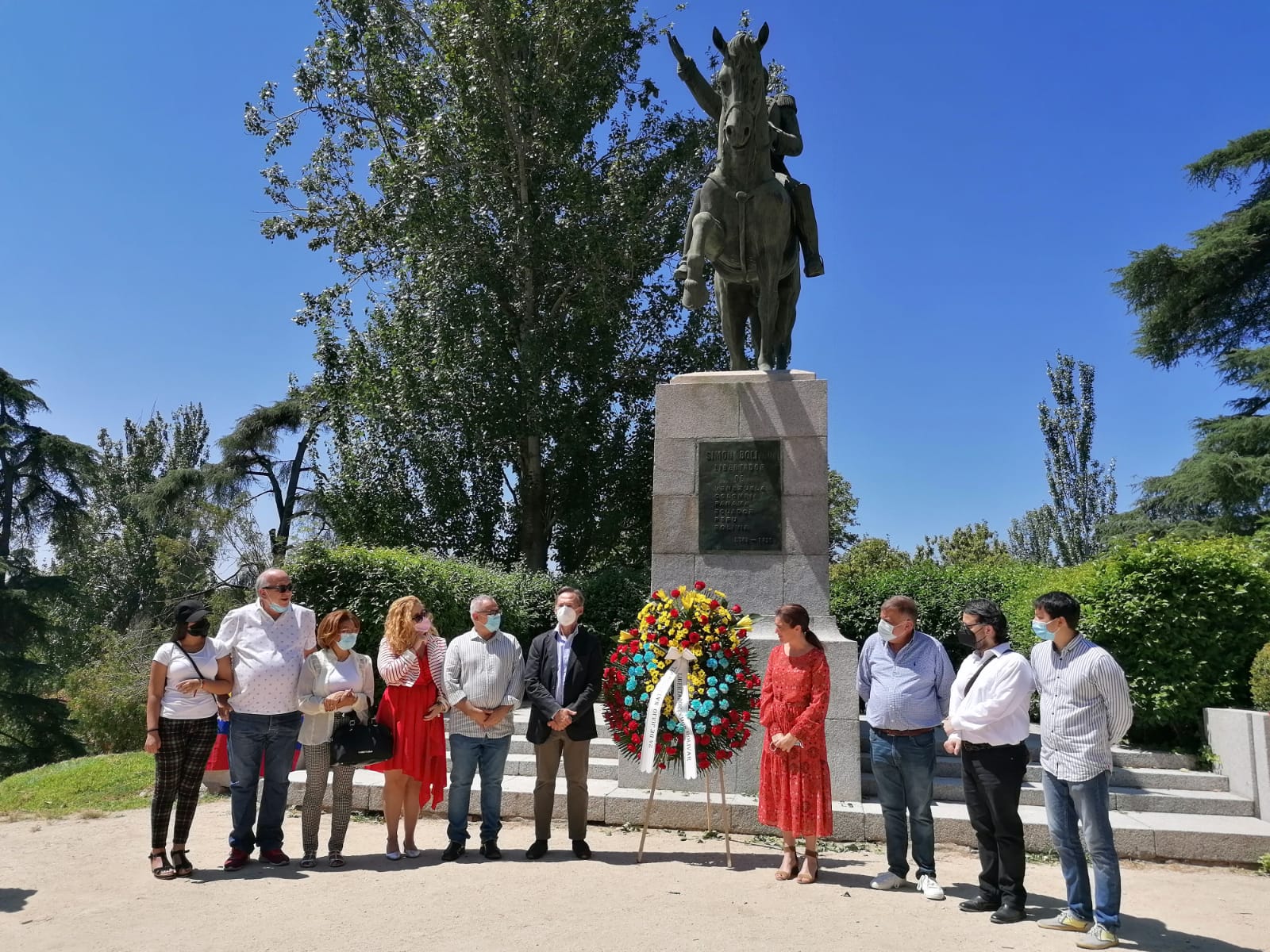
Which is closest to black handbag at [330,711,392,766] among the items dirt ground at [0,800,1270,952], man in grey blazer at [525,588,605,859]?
dirt ground at [0,800,1270,952]

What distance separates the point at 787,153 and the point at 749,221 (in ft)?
3.27

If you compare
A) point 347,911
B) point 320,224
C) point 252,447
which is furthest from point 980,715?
point 252,447

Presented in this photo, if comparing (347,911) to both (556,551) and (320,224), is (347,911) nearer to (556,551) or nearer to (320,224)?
(556,551)

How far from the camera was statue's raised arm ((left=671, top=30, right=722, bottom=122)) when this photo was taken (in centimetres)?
808

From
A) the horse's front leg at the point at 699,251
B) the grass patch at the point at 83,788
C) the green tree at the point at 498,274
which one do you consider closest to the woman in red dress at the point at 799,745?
the horse's front leg at the point at 699,251

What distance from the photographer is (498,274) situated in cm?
1766

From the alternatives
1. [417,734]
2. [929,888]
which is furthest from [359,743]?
[929,888]

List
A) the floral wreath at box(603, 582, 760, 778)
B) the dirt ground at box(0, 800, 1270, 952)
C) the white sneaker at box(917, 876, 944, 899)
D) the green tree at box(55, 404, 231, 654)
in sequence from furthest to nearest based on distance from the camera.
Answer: the green tree at box(55, 404, 231, 654)
the floral wreath at box(603, 582, 760, 778)
the white sneaker at box(917, 876, 944, 899)
the dirt ground at box(0, 800, 1270, 952)

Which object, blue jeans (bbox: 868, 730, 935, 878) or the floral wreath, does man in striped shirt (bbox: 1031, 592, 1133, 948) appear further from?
the floral wreath

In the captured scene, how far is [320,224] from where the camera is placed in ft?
65.0

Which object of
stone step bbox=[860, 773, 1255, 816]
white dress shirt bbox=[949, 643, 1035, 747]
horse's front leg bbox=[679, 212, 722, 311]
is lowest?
stone step bbox=[860, 773, 1255, 816]

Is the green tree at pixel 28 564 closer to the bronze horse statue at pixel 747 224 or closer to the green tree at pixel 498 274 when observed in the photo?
the green tree at pixel 498 274

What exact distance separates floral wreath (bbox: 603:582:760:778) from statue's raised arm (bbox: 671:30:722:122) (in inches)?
194

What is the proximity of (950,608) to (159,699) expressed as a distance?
954 centimetres
